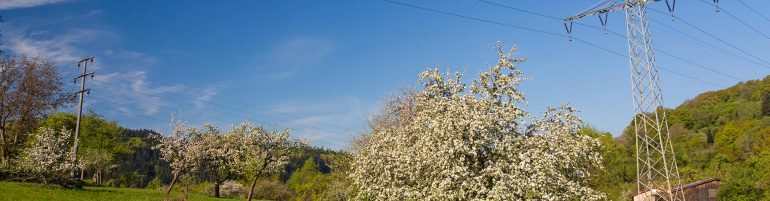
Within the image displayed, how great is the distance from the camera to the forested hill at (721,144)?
79.1m

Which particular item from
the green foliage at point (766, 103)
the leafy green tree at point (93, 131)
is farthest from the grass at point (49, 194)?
the green foliage at point (766, 103)

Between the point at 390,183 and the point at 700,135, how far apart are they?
142565mm

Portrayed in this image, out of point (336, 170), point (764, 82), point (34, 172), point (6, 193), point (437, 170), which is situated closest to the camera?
point (437, 170)

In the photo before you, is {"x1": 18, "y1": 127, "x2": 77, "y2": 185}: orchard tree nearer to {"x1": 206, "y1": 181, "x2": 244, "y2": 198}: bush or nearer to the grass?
the grass

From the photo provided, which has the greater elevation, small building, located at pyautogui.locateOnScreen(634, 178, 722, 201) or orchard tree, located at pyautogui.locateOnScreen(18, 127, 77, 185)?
orchard tree, located at pyautogui.locateOnScreen(18, 127, 77, 185)

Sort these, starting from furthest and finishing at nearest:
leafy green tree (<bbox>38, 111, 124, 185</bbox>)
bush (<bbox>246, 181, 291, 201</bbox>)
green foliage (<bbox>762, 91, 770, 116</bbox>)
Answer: green foliage (<bbox>762, 91, 770, 116</bbox>), leafy green tree (<bbox>38, 111, 124, 185</bbox>), bush (<bbox>246, 181, 291, 201</bbox>)

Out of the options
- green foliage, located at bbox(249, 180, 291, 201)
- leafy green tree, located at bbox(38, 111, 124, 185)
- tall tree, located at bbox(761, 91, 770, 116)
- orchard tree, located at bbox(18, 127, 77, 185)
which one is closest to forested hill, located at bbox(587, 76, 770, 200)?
tall tree, located at bbox(761, 91, 770, 116)

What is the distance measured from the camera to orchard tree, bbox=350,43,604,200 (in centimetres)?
2186

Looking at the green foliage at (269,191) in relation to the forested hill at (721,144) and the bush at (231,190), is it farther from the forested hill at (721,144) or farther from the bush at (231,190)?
the forested hill at (721,144)

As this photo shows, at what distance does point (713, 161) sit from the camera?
120 m

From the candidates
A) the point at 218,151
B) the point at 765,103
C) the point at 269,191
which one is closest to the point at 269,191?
the point at 269,191

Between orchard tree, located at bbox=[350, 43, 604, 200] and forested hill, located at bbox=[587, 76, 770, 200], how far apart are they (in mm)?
44075

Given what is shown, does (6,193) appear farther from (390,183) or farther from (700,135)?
(700,135)

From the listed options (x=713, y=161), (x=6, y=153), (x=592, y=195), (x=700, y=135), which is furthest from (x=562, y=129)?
(x=700, y=135)
